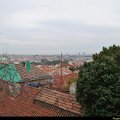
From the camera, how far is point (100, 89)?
9945 mm

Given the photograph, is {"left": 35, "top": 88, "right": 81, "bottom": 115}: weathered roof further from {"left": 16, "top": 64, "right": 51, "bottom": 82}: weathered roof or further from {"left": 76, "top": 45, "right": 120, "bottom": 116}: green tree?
{"left": 16, "top": 64, "right": 51, "bottom": 82}: weathered roof

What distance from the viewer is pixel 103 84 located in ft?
33.4

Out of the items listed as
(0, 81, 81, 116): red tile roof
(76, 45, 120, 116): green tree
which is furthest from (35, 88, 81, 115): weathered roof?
(76, 45, 120, 116): green tree

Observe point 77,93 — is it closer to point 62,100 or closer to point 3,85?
point 62,100

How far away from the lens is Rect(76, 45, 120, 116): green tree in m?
9.65

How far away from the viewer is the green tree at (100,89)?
9.65m

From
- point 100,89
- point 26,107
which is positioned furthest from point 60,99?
point 100,89

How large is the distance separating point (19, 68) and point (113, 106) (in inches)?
500

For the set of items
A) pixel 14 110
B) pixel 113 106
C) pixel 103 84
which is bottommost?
pixel 14 110

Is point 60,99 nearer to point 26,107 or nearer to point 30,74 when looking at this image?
point 26,107

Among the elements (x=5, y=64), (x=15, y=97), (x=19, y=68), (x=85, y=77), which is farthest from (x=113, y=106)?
(x=19, y=68)

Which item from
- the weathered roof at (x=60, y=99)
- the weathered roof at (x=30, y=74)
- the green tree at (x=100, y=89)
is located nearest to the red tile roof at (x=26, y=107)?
the weathered roof at (x=60, y=99)

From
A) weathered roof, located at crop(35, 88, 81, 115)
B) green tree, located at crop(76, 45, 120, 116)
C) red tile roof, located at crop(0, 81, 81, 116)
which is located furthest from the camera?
red tile roof, located at crop(0, 81, 81, 116)

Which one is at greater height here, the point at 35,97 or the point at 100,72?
the point at 100,72
